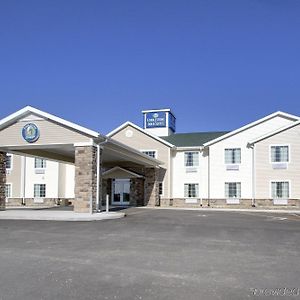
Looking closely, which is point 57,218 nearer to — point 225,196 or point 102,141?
point 102,141

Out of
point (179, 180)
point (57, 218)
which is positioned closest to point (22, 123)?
point (57, 218)

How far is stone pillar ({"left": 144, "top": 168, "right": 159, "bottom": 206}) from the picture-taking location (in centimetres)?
3272

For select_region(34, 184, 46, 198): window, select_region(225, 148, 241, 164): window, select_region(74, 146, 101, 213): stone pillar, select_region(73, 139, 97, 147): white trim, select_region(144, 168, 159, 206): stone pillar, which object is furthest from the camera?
select_region(34, 184, 46, 198): window

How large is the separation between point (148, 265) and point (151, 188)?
2556 cm

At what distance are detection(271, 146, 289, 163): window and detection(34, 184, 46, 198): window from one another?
63.0ft

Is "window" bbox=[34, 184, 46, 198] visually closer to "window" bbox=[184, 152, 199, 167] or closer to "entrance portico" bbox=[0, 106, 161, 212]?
"window" bbox=[184, 152, 199, 167]

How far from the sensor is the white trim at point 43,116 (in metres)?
19.4

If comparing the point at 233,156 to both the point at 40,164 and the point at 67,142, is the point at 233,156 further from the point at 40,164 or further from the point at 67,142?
the point at 40,164

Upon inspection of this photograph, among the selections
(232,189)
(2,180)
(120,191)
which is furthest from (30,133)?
(232,189)

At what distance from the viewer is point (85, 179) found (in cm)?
1928

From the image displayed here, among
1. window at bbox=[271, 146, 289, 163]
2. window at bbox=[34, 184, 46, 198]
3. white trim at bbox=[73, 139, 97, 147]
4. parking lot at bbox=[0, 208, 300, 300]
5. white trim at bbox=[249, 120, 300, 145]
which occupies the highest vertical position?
white trim at bbox=[249, 120, 300, 145]

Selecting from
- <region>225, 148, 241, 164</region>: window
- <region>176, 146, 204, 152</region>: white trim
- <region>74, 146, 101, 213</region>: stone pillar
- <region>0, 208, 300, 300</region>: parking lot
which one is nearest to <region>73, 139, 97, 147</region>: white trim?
<region>74, 146, 101, 213</region>: stone pillar

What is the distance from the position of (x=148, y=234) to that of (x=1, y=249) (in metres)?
4.21

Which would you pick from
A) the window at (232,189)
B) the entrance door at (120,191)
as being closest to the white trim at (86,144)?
the window at (232,189)
